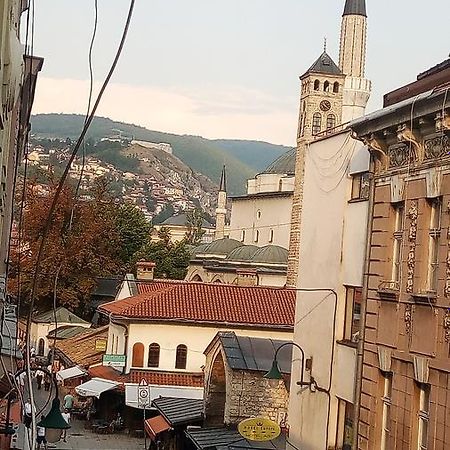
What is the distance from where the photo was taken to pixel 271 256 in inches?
3127

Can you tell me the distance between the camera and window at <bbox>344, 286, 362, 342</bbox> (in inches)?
740

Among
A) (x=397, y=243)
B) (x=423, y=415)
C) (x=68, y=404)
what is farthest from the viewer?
(x=68, y=404)

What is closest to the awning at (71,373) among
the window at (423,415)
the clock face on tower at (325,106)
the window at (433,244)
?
the window at (423,415)

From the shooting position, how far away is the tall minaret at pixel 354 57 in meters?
90.4

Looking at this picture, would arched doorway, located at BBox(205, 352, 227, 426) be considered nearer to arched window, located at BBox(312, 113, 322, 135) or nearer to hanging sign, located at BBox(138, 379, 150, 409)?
hanging sign, located at BBox(138, 379, 150, 409)

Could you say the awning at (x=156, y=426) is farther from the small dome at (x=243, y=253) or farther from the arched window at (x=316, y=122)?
the arched window at (x=316, y=122)

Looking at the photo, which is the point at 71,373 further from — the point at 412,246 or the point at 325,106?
the point at 325,106

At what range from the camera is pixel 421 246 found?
15273 millimetres

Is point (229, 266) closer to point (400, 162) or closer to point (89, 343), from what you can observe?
point (89, 343)

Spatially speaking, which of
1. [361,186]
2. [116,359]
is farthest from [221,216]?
[361,186]

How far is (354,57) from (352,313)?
74.9 meters

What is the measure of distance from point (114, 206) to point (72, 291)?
1515 cm

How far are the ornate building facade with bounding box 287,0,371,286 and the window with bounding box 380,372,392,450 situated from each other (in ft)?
148

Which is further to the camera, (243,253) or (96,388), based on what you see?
(243,253)
